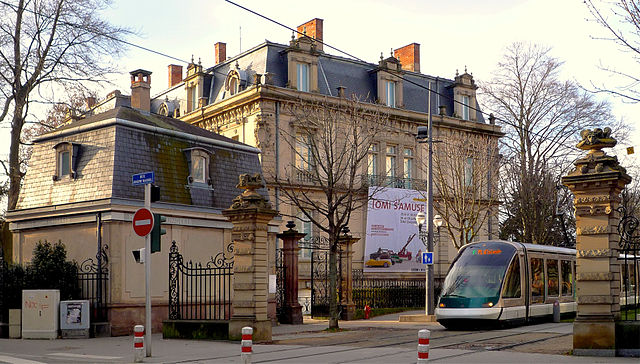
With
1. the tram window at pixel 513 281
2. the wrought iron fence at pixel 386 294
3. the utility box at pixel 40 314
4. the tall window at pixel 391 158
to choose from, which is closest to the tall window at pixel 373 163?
the tall window at pixel 391 158

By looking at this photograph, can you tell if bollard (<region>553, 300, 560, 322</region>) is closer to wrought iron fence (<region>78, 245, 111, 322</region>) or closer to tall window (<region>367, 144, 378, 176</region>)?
wrought iron fence (<region>78, 245, 111, 322</region>)

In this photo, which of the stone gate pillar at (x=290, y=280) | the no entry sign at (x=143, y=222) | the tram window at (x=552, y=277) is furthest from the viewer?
the stone gate pillar at (x=290, y=280)

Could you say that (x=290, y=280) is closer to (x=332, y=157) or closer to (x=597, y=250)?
(x=332, y=157)

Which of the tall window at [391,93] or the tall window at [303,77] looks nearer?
the tall window at [303,77]

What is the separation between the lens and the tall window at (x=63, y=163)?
78.0 feet

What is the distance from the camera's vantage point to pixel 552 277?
26.0 m

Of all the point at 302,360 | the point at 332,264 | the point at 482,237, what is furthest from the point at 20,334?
the point at 482,237

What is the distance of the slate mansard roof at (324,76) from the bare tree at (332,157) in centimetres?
291

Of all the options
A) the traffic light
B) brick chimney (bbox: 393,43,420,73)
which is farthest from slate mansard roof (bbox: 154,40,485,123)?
the traffic light

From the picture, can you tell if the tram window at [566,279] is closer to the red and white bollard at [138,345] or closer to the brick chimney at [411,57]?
the red and white bollard at [138,345]

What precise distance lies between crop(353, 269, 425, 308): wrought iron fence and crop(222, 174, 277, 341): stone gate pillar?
15.1m

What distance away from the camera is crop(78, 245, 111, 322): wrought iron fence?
21.7m

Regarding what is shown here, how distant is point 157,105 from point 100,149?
2781cm

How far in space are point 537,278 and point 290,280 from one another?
28.2 feet
